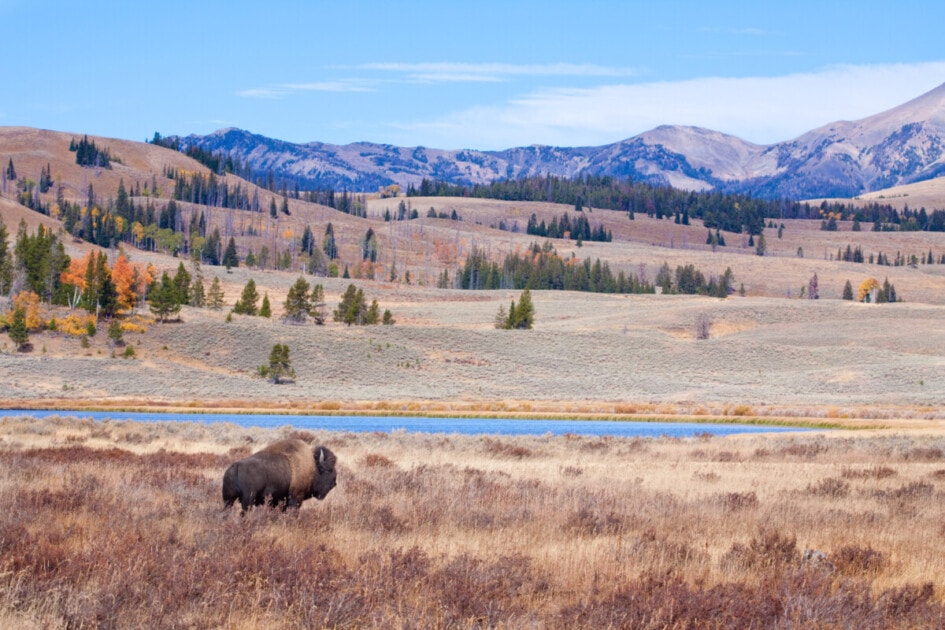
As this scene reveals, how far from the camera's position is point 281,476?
11781mm

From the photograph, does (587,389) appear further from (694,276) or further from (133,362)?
(694,276)

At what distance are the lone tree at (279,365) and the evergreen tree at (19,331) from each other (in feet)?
63.4

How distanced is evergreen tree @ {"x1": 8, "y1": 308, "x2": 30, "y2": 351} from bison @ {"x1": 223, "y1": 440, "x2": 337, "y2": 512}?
70.5 meters

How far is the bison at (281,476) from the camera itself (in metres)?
11.5

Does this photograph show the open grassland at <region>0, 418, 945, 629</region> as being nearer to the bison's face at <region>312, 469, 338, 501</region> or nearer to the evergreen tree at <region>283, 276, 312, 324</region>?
the bison's face at <region>312, 469, 338, 501</region>

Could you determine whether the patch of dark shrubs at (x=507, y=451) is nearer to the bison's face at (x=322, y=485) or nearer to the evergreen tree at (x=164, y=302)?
the bison's face at (x=322, y=485)

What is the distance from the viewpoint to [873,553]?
404 inches

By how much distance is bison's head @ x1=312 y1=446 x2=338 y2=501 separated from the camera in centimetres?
1241

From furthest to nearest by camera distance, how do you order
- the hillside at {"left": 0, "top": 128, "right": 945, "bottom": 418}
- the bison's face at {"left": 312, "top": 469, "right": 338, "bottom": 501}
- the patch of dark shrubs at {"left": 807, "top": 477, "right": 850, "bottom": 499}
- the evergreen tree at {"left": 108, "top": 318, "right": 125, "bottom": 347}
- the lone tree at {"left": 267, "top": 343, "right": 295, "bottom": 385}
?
the evergreen tree at {"left": 108, "top": 318, "right": 125, "bottom": 347}, the lone tree at {"left": 267, "top": 343, "right": 295, "bottom": 385}, the hillside at {"left": 0, "top": 128, "right": 945, "bottom": 418}, the patch of dark shrubs at {"left": 807, "top": 477, "right": 850, "bottom": 499}, the bison's face at {"left": 312, "top": 469, "right": 338, "bottom": 501}

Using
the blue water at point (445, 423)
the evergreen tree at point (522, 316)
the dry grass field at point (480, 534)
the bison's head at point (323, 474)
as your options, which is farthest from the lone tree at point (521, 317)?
the bison's head at point (323, 474)

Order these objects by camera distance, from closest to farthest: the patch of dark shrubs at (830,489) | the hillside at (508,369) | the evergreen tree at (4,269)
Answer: the patch of dark shrubs at (830,489) → the hillside at (508,369) → the evergreen tree at (4,269)

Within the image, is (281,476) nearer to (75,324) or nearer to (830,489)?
(830,489)

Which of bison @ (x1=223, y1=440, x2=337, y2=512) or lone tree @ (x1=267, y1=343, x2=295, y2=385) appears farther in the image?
lone tree @ (x1=267, y1=343, x2=295, y2=385)

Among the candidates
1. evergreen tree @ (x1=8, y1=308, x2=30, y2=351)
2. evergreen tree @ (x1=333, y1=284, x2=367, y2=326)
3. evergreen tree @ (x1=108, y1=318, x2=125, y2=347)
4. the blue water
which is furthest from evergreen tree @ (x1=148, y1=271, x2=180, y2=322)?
the blue water
